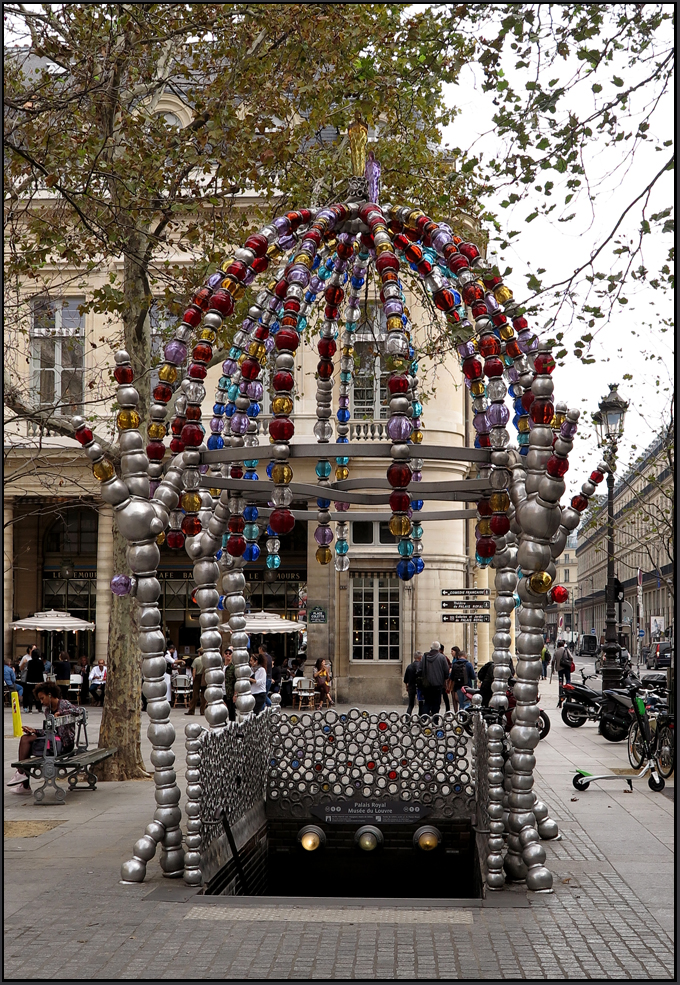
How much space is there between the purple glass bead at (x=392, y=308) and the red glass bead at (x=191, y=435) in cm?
160

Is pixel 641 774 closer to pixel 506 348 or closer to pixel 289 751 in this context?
pixel 289 751

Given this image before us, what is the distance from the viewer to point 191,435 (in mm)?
7664

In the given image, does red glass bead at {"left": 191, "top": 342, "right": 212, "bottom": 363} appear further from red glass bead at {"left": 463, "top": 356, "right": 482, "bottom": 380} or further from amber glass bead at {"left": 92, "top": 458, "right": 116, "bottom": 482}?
red glass bead at {"left": 463, "top": 356, "right": 482, "bottom": 380}

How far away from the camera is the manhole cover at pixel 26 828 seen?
10.4m

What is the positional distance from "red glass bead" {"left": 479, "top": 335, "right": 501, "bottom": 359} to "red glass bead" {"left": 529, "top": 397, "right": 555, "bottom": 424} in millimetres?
464

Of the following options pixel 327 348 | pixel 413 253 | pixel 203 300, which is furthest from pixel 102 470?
pixel 413 253

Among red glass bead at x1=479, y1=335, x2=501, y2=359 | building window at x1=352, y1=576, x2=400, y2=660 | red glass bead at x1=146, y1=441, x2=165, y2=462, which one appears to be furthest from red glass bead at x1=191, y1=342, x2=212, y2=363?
building window at x1=352, y1=576, x2=400, y2=660

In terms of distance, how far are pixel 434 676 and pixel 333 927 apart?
11937 mm

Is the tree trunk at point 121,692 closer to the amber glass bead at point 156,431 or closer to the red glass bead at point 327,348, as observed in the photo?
the red glass bead at point 327,348

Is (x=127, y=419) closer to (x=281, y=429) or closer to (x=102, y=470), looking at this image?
(x=102, y=470)

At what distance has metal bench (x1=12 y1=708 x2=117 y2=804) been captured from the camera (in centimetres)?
1240

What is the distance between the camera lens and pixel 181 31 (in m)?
11.6

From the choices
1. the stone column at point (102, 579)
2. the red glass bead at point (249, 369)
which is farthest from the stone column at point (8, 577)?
the red glass bead at point (249, 369)

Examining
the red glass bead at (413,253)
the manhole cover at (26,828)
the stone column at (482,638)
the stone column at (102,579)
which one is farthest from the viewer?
the stone column at (482,638)
